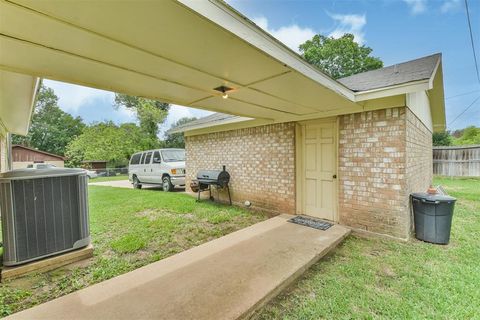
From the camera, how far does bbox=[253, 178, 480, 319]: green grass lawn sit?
2.09 m

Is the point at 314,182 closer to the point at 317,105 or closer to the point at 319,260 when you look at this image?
the point at 317,105

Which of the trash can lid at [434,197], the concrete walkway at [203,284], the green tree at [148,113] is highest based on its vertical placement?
the green tree at [148,113]

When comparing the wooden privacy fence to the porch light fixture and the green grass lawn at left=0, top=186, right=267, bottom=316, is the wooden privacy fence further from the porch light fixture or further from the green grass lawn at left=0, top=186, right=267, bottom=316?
the porch light fixture

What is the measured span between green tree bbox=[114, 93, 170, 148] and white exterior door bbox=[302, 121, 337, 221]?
22.5m

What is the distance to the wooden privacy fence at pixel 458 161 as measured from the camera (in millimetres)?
12492

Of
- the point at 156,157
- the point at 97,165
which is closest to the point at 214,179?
the point at 156,157

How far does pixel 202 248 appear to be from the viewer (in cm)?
344

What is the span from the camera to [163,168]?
9805mm

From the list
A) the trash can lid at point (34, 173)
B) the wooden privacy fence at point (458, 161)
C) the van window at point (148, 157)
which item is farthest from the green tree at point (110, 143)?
the wooden privacy fence at point (458, 161)

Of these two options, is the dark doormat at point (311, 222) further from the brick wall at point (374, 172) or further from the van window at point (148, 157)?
the van window at point (148, 157)

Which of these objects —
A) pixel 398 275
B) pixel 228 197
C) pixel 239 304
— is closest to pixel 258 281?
pixel 239 304

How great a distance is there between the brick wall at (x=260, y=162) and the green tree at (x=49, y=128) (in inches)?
1526

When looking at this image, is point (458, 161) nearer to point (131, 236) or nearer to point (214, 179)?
point (214, 179)

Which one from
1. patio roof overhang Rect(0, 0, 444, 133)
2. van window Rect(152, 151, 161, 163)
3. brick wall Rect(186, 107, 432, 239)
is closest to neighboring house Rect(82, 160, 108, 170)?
van window Rect(152, 151, 161, 163)
